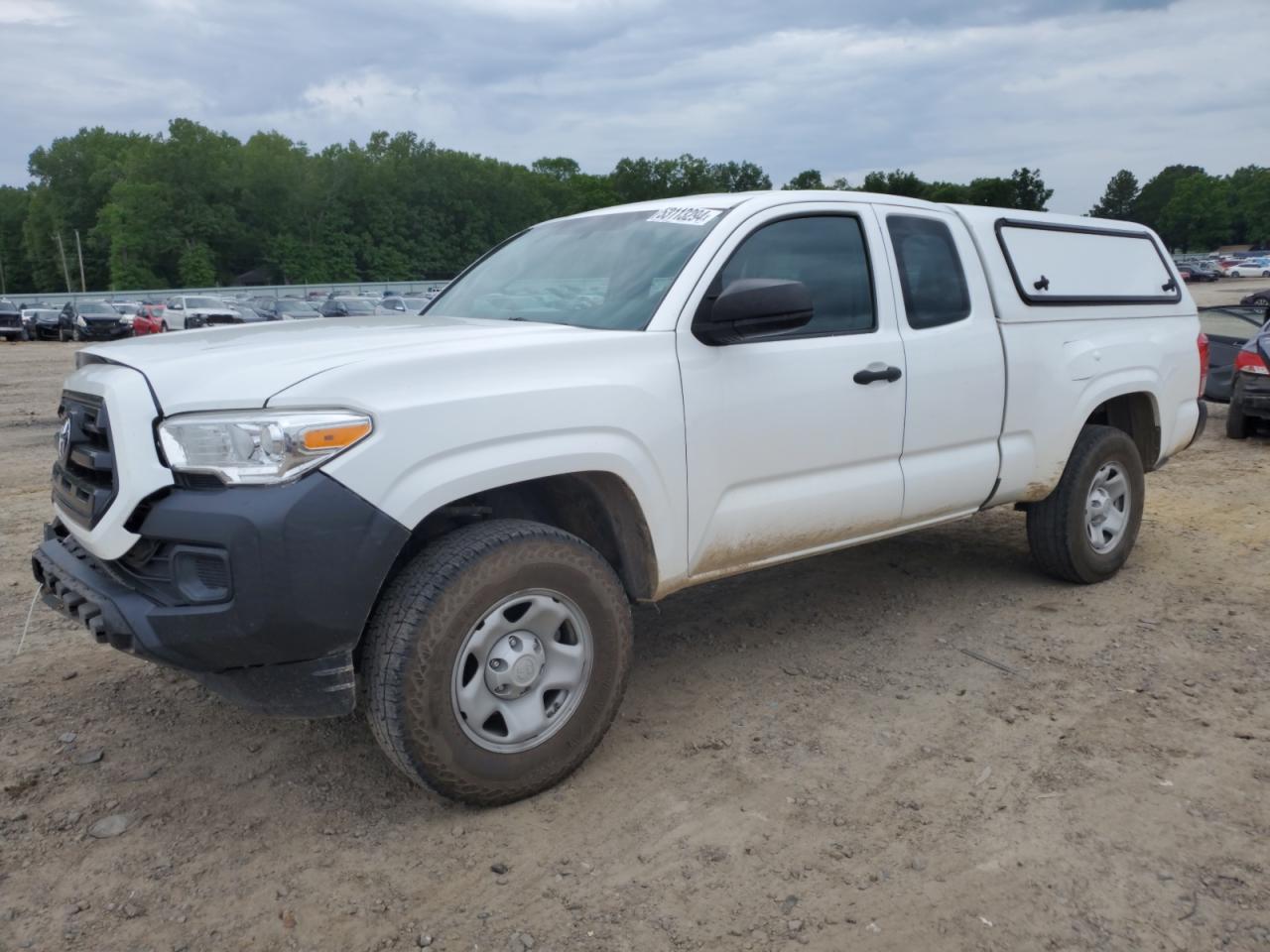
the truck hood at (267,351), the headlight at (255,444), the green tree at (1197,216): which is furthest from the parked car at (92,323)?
the green tree at (1197,216)

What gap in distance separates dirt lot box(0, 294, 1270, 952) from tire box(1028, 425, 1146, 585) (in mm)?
347

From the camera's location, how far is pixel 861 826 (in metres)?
3.16

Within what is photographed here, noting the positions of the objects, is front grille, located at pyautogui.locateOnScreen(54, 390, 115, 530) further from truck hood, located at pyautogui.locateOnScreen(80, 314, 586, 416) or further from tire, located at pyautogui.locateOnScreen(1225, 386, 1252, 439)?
tire, located at pyautogui.locateOnScreen(1225, 386, 1252, 439)

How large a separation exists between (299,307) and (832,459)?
35.5m

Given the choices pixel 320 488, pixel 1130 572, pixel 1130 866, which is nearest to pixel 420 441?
pixel 320 488

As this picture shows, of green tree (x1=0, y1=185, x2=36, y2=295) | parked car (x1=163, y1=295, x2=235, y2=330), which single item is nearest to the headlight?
parked car (x1=163, y1=295, x2=235, y2=330)

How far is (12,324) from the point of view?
1395 inches

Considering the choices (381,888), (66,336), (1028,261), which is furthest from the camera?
(66,336)

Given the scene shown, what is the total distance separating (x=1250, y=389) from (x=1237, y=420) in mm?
413

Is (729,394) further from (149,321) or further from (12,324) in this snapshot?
(12,324)

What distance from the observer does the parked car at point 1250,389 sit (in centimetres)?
988

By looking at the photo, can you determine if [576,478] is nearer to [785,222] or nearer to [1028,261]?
[785,222]

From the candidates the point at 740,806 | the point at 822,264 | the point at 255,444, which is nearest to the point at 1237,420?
the point at 822,264

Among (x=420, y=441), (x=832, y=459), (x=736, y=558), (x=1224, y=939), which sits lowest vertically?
Answer: (x=1224, y=939)
